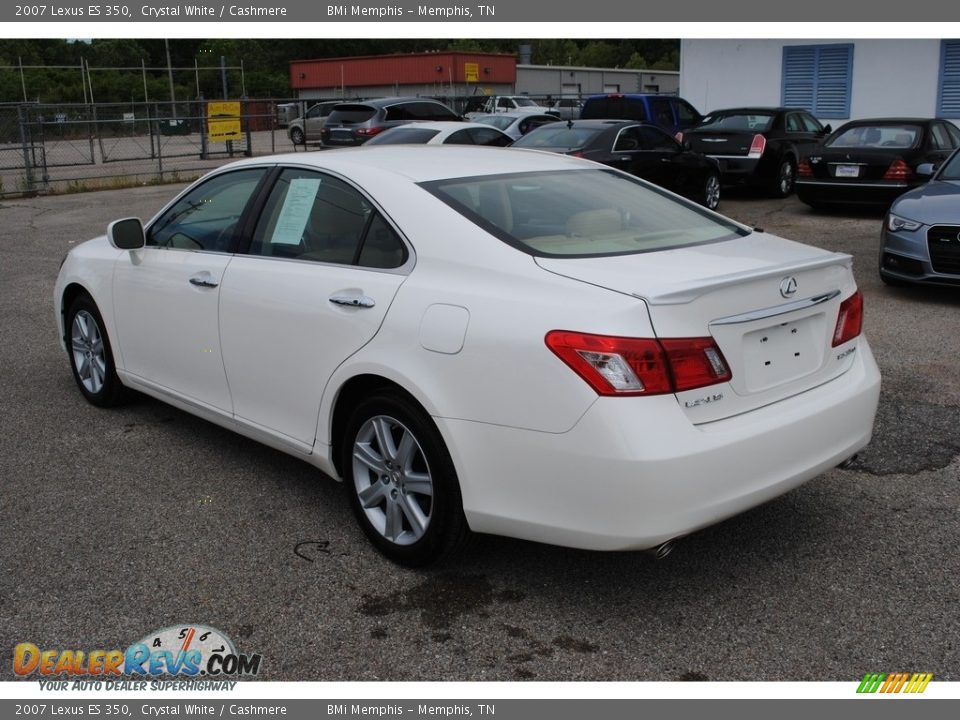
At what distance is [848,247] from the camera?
11.8 metres

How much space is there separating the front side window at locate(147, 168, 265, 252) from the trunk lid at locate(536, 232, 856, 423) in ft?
6.17

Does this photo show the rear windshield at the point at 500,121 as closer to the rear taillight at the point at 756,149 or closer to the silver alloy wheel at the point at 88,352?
the rear taillight at the point at 756,149

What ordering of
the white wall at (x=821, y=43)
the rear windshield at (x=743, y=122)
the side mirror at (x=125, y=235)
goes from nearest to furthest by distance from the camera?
the side mirror at (x=125, y=235), the rear windshield at (x=743, y=122), the white wall at (x=821, y=43)

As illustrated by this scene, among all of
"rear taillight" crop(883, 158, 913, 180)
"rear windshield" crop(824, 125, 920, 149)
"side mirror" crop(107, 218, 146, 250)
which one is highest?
"side mirror" crop(107, 218, 146, 250)

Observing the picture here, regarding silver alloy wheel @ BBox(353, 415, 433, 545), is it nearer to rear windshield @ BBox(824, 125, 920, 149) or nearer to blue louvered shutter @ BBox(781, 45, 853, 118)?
rear windshield @ BBox(824, 125, 920, 149)

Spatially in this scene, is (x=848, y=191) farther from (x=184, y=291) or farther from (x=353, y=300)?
(x=353, y=300)

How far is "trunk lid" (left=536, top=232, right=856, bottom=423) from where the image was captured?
3.25m

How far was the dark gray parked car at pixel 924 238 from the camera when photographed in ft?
27.0

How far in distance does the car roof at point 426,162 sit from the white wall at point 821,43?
1873cm

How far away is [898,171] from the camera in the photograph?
1360cm

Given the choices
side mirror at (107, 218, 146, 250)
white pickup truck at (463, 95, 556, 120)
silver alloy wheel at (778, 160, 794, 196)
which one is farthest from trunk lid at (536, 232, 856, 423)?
white pickup truck at (463, 95, 556, 120)

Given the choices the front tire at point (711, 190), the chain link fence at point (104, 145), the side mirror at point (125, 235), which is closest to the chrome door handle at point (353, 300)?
the side mirror at point (125, 235)

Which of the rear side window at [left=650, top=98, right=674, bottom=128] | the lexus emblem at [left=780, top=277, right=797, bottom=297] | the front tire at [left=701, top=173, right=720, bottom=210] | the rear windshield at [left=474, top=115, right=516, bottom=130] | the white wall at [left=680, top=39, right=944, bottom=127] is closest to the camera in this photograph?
the lexus emblem at [left=780, top=277, right=797, bottom=297]

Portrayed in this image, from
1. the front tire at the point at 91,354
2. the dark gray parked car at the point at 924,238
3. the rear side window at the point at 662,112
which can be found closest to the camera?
the front tire at the point at 91,354
